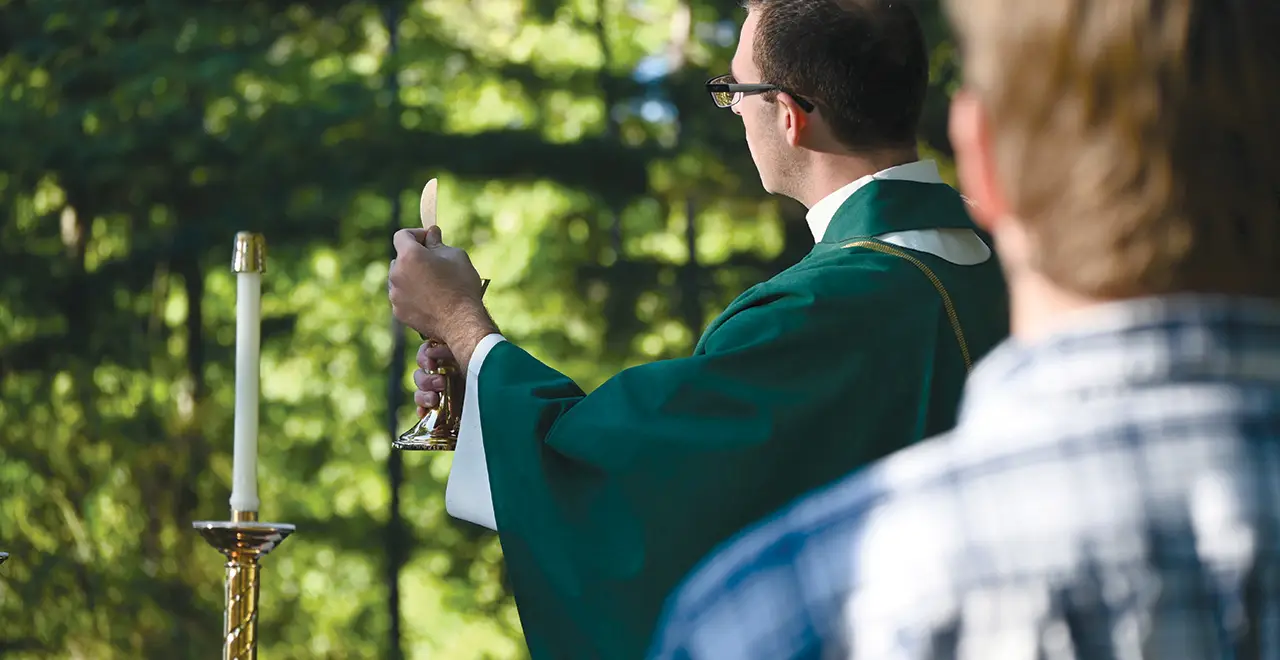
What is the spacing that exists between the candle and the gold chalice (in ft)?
0.76

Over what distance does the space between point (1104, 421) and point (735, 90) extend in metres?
1.67

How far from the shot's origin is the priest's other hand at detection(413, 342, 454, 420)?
2295 mm

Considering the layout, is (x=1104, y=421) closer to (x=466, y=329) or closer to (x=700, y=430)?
(x=700, y=430)

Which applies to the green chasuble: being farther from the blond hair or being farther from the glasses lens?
the blond hair

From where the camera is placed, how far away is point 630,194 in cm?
1072

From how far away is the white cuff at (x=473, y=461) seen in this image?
2193 mm

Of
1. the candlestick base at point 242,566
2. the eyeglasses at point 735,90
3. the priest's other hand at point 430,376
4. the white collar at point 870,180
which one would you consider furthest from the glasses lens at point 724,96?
the candlestick base at point 242,566

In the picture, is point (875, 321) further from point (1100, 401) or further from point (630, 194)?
point (630, 194)

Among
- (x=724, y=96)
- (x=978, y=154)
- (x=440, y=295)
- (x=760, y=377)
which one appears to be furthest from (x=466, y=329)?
(x=978, y=154)

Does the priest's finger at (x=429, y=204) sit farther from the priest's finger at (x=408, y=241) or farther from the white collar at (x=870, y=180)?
the white collar at (x=870, y=180)

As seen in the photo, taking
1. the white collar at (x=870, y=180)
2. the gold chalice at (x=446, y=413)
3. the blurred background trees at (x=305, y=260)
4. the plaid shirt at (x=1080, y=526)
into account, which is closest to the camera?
the plaid shirt at (x=1080, y=526)

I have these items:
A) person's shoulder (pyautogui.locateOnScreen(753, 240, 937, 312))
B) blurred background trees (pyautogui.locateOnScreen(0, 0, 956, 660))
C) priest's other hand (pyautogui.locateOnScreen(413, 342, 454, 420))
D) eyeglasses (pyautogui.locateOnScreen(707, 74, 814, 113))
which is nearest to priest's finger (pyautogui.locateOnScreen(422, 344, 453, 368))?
priest's other hand (pyautogui.locateOnScreen(413, 342, 454, 420))

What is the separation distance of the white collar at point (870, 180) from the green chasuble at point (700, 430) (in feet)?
0.61

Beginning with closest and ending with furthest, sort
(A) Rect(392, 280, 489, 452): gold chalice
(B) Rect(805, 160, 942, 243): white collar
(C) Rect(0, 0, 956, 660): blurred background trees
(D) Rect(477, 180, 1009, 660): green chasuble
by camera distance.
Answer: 1. (D) Rect(477, 180, 1009, 660): green chasuble
2. (A) Rect(392, 280, 489, 452): gold chalice
3. (B) Rect(805, 160, 942, 243): white collar
4. (C) Rect(0, 0, 956, 660): blurred background trees
